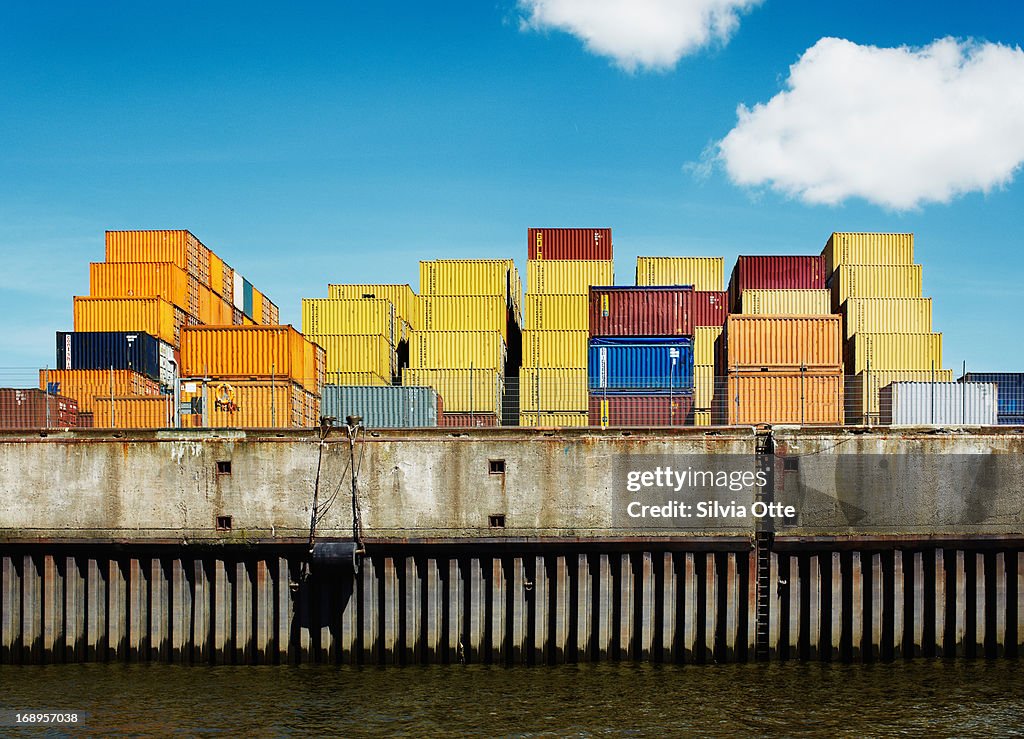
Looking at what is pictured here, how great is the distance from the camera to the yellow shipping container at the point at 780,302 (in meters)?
47.2

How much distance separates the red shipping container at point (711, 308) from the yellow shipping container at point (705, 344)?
43.4 inches

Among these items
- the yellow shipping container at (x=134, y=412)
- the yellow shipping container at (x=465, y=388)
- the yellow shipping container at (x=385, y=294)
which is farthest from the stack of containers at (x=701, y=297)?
Result: the yellow shipping container at (x=134, y=412)

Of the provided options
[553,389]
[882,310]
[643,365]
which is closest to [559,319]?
→ [553,389]

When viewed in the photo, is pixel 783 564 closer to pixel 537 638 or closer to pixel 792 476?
pixel 792 476

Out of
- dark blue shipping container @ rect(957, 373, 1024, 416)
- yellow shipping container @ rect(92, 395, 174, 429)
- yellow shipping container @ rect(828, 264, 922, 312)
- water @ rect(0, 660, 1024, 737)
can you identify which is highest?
yellow shipping container @ rect(828, 264, 922, 312)

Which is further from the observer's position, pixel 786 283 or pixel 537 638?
pixel 786 283

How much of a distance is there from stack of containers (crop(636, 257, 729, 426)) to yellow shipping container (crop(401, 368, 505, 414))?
934cm

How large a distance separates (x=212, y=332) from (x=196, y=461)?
9.86m

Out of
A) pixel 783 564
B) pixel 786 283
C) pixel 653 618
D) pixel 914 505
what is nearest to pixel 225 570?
pixel 653 618

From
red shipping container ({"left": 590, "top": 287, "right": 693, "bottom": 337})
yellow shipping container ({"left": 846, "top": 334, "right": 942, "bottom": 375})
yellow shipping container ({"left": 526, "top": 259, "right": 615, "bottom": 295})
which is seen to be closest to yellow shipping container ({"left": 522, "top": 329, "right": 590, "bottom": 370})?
yellow shipping container ({"left": 526, "top": 259, "right": 615, "bottom": 295})

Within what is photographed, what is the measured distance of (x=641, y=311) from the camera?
1698 inches

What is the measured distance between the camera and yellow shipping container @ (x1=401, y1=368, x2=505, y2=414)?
44938 millimetres

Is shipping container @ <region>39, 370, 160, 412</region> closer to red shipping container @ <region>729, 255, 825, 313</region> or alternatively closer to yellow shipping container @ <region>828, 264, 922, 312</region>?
red shipping container @ <region>729, 255, 825, 313</region>

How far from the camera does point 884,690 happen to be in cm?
2302
